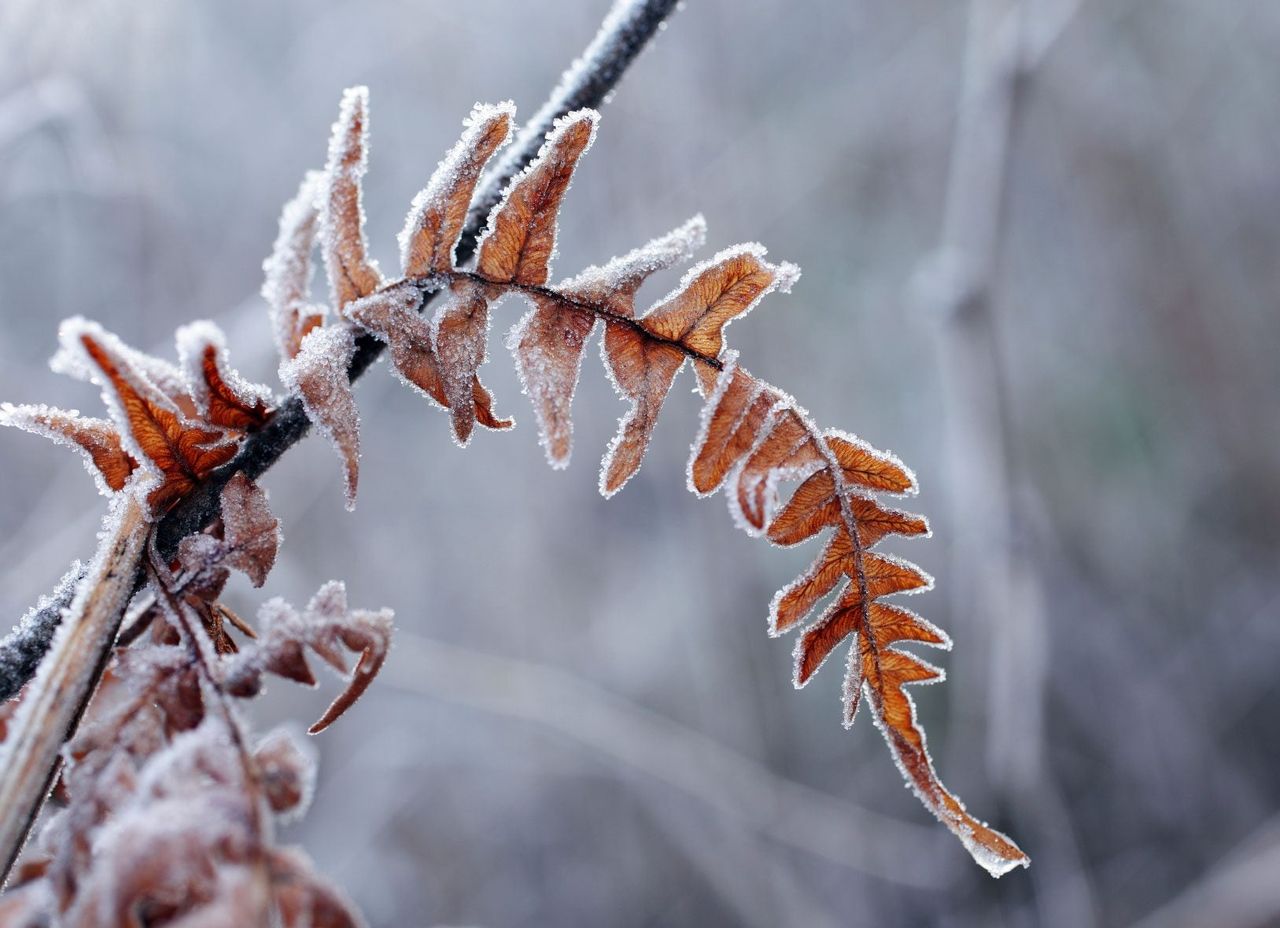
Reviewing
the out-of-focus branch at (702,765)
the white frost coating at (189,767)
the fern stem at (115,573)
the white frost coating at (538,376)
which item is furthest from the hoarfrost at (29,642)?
the out-of-focus branch at (702,765)

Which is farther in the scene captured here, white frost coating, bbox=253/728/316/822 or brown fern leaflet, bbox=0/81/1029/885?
brown fern leaflet, bbox=0/81/1029/885

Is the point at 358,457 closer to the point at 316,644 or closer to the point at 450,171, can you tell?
the point at 316,644

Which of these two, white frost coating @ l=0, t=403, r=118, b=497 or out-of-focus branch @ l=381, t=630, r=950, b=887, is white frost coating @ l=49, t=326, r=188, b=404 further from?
Answer: out-of-focus branch @ l=381, t=630, r=950, b=887

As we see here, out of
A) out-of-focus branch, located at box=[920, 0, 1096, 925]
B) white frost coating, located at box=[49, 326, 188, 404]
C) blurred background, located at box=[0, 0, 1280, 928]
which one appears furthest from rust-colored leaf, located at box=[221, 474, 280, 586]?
blurred background, located at box=[0, 0, 1280, 928]

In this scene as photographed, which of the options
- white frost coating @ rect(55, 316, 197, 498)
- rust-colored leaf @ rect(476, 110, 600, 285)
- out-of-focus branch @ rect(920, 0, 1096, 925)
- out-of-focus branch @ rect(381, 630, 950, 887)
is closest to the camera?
white frost coating @ rect(55, 316, 197, 498)

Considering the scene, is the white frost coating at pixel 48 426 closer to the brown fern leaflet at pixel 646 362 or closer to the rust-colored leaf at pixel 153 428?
the rust-colored leaf at pixel 153 428

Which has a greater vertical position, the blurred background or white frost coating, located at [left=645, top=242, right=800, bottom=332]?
the blurred background

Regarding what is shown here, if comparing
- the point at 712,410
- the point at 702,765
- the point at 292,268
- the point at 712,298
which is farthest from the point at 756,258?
the point at 702,765
